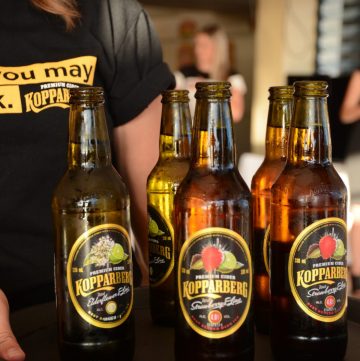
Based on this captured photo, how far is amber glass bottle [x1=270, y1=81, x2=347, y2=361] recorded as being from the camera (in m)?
0.66

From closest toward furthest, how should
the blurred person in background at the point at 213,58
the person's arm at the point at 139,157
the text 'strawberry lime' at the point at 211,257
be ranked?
the text 'strawberry lime' at the point at 211,257 < the person's arm at the point at 139,157 < the blurred person in background at the point at 213,58

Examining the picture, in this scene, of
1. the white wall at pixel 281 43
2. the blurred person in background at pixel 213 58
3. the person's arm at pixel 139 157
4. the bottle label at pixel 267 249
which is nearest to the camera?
the bottle label at pixel 267 249

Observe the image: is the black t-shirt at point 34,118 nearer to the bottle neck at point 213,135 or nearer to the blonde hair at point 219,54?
the bottle neck at point 213,135

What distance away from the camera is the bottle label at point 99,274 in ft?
2.18

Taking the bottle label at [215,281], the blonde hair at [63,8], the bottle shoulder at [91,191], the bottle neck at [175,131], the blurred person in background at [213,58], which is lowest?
the bottle label at [215,281]

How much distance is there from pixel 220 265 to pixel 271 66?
4.53 metres

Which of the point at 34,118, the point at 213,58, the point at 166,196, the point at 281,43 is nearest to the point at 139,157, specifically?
the point at 34,118

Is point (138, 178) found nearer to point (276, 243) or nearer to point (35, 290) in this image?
point (35, 290)

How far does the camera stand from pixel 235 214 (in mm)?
669

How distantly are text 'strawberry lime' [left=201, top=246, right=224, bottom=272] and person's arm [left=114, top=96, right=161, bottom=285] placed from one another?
511 millimetres

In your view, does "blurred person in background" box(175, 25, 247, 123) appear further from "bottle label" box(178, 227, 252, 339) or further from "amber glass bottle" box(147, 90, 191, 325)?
"bottle label" box(178, 227, 252, 339)

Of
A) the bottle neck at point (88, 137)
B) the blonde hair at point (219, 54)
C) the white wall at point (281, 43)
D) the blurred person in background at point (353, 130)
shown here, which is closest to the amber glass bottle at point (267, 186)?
the bottle neck at point (88, 137)

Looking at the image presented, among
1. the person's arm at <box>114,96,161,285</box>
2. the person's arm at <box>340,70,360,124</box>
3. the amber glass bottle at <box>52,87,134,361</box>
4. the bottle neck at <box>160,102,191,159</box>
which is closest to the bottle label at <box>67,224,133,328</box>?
the amber glass bottle at <box>52,87,134,361</box>

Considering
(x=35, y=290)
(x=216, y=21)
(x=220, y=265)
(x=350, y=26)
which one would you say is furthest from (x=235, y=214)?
(x=216, y=21)
